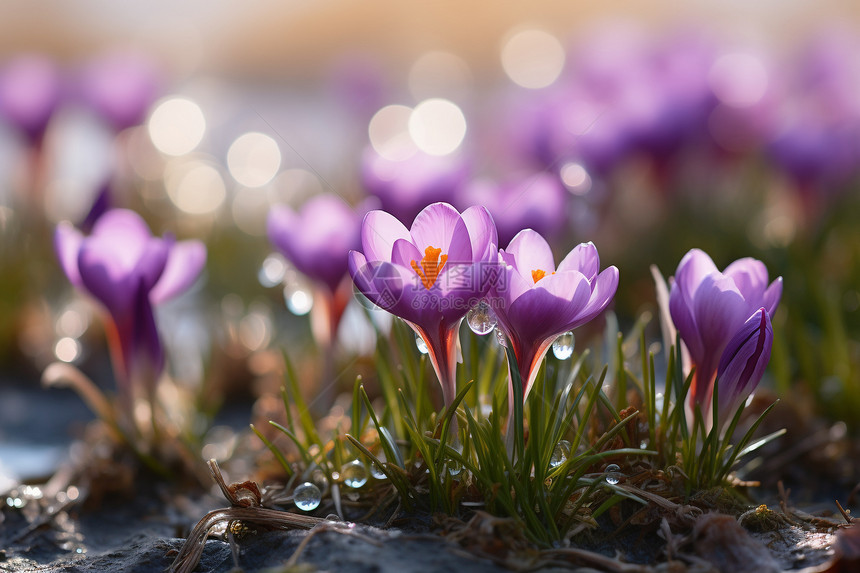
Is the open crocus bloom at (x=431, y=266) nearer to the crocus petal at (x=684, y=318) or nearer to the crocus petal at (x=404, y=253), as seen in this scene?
the crocus petal at (x=404, y=253)

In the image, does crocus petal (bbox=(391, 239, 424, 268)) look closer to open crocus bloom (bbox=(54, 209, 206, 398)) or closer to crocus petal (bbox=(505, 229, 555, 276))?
crocus petal (bbox=(505, 229, 555, 276))

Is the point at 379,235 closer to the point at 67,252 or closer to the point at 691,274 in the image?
the point at 691,274

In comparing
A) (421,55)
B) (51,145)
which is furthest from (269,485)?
(421,55)

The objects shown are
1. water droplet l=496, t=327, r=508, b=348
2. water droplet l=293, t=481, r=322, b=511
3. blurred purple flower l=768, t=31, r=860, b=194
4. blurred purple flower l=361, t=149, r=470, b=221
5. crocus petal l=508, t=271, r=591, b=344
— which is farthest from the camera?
→ blurred purple flower l=768, t=31, r=860, b=194

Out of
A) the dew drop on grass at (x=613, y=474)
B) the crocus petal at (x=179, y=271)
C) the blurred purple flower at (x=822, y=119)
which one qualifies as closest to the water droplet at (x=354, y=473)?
the dew drop on grass at (x=613, y=474)

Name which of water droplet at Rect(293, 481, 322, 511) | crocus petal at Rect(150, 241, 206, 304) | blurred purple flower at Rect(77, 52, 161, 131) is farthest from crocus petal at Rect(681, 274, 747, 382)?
blurred purple flower at Rect(77, 52, 161, 131)

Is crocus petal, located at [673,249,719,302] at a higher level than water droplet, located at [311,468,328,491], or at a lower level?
higher
